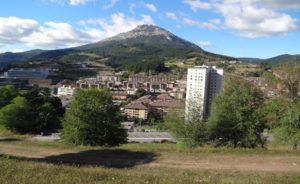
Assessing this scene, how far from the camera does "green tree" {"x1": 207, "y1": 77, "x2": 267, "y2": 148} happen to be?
29125 mm

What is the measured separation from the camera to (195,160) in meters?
19.0

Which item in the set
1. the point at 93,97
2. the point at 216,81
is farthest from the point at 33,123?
the point at 216,81

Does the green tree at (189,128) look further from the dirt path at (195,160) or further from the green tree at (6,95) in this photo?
the green tree at (6,95)

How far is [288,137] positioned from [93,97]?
570 inches

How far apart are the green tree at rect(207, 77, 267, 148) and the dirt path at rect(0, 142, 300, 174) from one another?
906cm

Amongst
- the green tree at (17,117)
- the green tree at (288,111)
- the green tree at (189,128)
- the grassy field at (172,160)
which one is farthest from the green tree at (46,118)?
the grassy field at (172,160)

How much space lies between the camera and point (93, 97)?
32.5m

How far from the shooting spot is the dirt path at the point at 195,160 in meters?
17.8

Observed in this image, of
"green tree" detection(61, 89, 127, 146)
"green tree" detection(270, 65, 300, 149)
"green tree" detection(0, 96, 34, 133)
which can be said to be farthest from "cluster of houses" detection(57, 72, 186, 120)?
"green tree" detection(270, 65, 300, 149)

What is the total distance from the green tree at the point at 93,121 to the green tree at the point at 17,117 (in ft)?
91.1

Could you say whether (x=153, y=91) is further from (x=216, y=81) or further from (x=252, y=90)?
(x=252, y=90)

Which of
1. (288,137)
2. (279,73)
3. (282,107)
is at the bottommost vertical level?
(288,137)

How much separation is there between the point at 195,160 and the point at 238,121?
11018mm

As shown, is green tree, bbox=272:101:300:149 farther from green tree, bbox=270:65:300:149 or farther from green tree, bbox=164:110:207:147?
green tree, bbox=164:110:207:147
